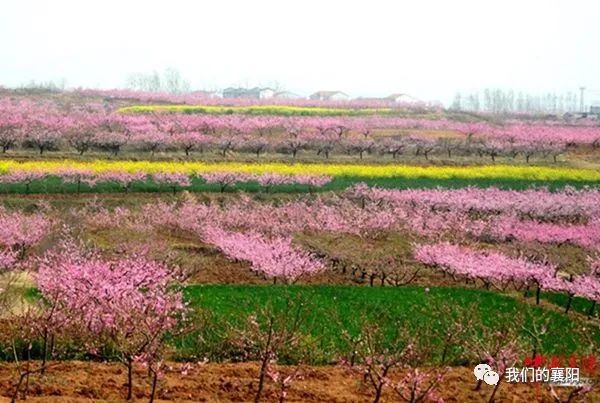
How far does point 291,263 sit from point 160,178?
1754 centimetres

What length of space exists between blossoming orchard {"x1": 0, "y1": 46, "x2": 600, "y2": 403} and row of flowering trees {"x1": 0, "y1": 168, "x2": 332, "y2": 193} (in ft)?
0.48

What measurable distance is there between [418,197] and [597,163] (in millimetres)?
26634

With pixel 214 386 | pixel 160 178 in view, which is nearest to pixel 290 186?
pixel 160 178

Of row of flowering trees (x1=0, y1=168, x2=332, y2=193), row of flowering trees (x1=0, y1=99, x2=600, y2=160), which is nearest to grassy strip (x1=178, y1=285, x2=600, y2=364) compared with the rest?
row of flowering trees (x1=0, y1=168, x2=332, y2=193)

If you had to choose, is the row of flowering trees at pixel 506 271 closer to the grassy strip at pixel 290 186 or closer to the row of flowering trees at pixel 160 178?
the grassy strip at pixel 290 186

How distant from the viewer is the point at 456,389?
1285 centimetres

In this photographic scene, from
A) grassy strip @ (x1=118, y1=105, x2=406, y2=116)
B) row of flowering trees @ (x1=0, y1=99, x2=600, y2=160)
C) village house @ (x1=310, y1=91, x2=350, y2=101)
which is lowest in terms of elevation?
row of flowering trees @ (x1=0, y1=99, x2=600, y2=160)

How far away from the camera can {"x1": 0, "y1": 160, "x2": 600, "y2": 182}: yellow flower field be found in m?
41.2

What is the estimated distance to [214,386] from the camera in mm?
12180

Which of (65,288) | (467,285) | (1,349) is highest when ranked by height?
(65,288)

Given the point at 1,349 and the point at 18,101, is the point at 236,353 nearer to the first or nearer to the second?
the point at 1,349

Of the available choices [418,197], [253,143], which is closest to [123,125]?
[253,143]

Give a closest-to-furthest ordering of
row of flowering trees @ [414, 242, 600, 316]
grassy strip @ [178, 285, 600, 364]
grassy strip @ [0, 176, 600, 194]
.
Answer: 1. grassy strip @ [178, 285, 600, 364]
2. row of flowering trees @ [414, 242, 600, 316]
3. grassy strip @ [0, 176, 600, 194]

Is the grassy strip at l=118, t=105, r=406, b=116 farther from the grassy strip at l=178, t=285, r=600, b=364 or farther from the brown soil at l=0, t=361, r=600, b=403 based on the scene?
the brown soil at l=0, t=361, r=600, b=403
